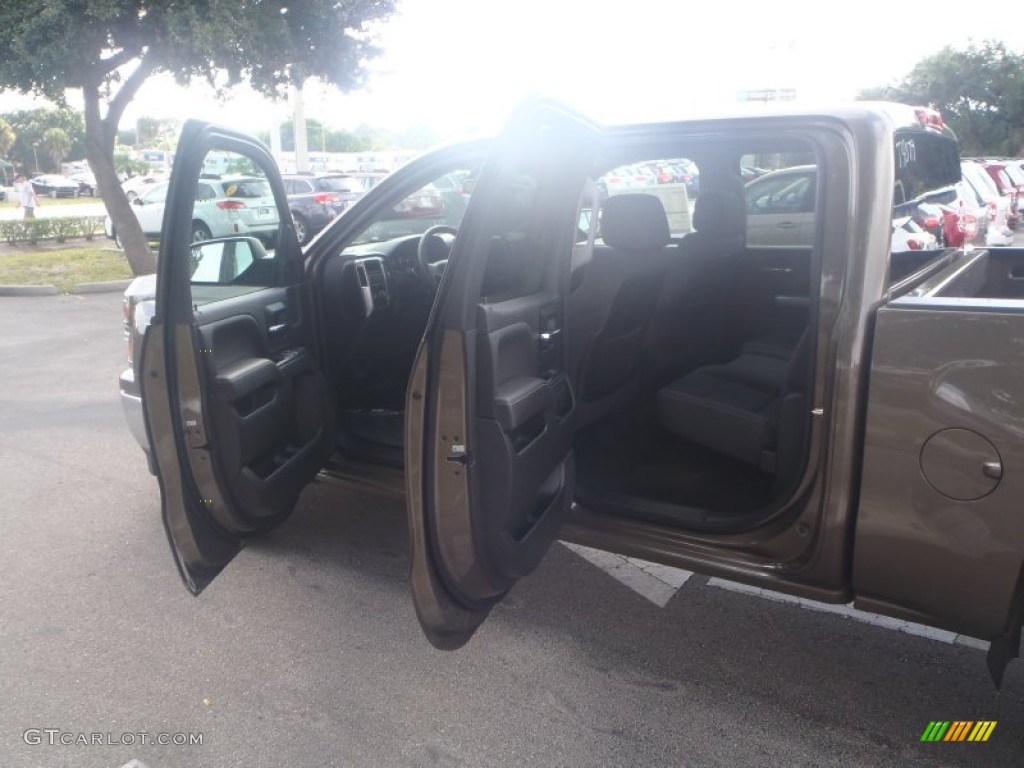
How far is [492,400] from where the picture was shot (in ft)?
7.53

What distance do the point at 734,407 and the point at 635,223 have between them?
0.91 m

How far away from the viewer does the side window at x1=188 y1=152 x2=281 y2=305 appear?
301 cm

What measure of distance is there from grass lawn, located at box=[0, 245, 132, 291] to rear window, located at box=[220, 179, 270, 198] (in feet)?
30.2

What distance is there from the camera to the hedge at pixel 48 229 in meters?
16.0

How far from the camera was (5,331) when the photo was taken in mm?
8586

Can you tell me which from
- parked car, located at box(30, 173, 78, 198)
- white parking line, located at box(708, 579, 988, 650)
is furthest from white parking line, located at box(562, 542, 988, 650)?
parked car, located at box(30, 173, 78, 198)

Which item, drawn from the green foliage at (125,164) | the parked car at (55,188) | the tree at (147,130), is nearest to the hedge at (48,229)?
the green foliage at (125,164)

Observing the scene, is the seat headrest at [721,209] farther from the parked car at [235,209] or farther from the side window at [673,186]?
the side window at [673,186]

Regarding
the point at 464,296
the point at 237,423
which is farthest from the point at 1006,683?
the point at 237,423

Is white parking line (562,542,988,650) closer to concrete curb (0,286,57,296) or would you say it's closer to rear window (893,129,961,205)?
rear window (893,129,961,205)

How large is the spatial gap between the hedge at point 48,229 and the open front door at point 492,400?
54.5 ft

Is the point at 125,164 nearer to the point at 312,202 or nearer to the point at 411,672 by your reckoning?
the point at 312,202

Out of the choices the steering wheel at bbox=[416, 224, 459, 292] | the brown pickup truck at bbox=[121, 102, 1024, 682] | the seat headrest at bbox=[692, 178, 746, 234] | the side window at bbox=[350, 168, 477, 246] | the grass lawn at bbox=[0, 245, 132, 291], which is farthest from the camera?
the grass lawn at bbox=[0, 245, 132, 291]

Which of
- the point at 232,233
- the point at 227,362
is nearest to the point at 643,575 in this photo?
the point at 227,362
